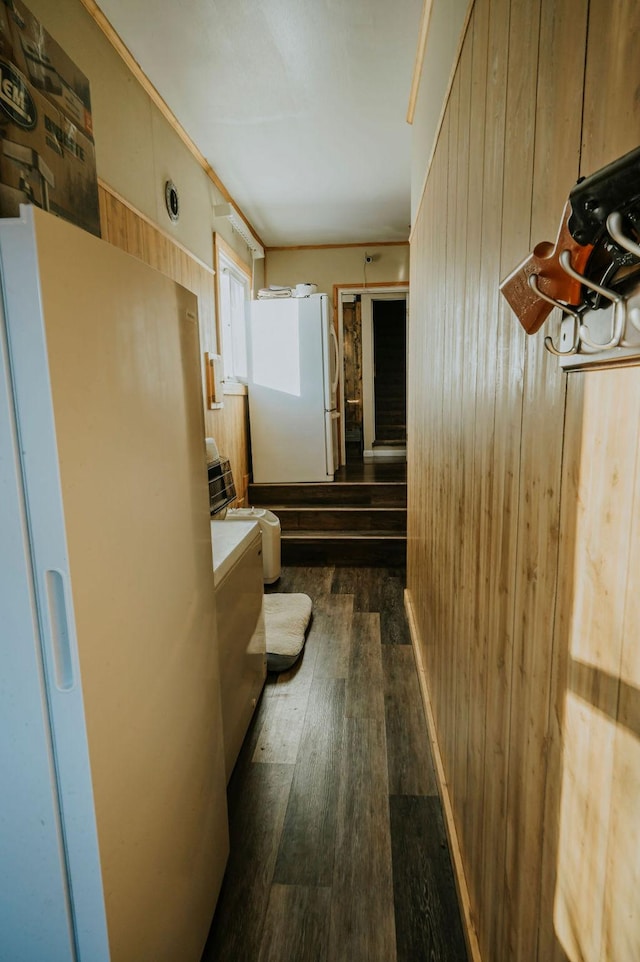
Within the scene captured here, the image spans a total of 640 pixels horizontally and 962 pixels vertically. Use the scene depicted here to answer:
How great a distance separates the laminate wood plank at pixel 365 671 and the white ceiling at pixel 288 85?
2918 millimetres

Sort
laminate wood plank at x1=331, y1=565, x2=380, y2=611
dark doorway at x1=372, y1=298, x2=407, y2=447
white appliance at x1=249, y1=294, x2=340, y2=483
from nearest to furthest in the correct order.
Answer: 1. laminate wood plank at x1=331, y1=565, x2=380, y2=611
2. white appliance at x1=249, y1=294, x2=340, y2=483
3. dark doorway at x1=372, y1=298, x2=407, y2=447

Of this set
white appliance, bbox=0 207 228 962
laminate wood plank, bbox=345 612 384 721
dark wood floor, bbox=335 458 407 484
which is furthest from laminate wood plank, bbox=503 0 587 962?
dark wood floor, bbox=335 458 407 484

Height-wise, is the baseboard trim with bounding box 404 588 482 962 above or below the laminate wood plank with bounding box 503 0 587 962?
below

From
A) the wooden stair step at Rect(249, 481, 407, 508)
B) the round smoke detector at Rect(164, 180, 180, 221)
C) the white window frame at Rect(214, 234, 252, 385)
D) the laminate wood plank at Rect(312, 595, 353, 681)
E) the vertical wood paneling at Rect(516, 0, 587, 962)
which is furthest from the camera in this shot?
the wooden stair step at Rect(249, 481, 407, 508)

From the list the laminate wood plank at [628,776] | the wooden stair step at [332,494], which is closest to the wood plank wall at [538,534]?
the laminate wood plank at [628,776]

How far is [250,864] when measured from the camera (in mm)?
1510

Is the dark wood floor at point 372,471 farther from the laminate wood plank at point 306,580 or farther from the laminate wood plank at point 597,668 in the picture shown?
the laminate wood plank at point 597,668

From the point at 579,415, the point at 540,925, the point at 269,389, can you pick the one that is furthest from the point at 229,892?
the point at 269,389

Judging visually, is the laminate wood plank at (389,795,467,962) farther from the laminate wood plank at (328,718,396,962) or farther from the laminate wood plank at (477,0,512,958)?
the laminate wood plank at (477,0,512,958)

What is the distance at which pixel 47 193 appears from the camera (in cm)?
98

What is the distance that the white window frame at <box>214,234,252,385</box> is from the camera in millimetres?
3965

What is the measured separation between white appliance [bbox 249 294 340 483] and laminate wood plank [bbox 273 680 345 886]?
110 inches

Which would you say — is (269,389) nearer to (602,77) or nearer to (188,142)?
(188,142)

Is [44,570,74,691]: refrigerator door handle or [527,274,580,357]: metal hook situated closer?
[527,274,580,357]: metal hook
